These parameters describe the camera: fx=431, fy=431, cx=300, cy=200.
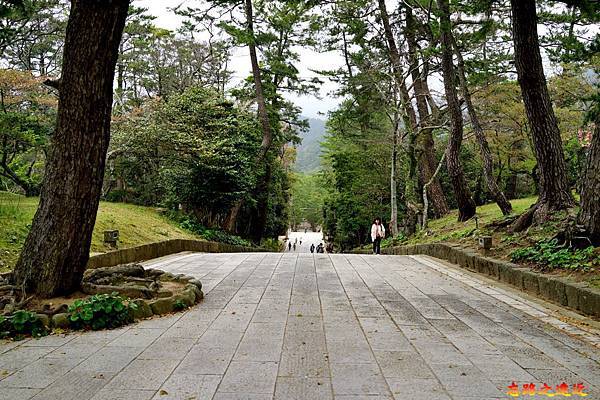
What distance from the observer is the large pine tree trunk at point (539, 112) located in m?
7.46

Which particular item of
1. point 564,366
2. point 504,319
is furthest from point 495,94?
point 564,366

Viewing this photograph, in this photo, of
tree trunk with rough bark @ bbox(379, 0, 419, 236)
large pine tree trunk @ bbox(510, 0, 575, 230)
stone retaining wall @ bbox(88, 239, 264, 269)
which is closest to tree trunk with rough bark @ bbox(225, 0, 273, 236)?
stone retaining wall @ bbox(88, 239, 264, 269)

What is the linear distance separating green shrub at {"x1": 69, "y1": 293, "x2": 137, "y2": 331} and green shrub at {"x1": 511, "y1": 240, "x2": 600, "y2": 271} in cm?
526

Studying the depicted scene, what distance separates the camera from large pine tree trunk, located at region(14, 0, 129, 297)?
14.5ft

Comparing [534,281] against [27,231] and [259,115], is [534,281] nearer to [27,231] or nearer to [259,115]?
[27,231]

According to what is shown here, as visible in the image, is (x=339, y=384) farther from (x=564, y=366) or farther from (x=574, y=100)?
(x=574, y=100)

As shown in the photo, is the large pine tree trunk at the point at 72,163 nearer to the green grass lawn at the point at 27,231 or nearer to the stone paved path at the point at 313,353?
the stone paved path at the point at 313,353

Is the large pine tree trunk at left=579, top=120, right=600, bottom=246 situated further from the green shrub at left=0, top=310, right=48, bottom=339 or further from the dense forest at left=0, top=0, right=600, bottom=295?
the green shrub at left=0, top=310, right=48, bottom=339

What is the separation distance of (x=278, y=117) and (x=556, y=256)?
17.3 metres

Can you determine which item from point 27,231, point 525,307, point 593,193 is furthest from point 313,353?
point 27,231

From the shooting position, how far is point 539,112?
7691 mm

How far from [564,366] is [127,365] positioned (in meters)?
3.18

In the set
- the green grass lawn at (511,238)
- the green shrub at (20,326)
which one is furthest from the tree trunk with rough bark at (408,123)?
the green shrub at (20,326)

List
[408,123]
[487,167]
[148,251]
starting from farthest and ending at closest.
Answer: [408,123] → [487,167] → [148,251]
